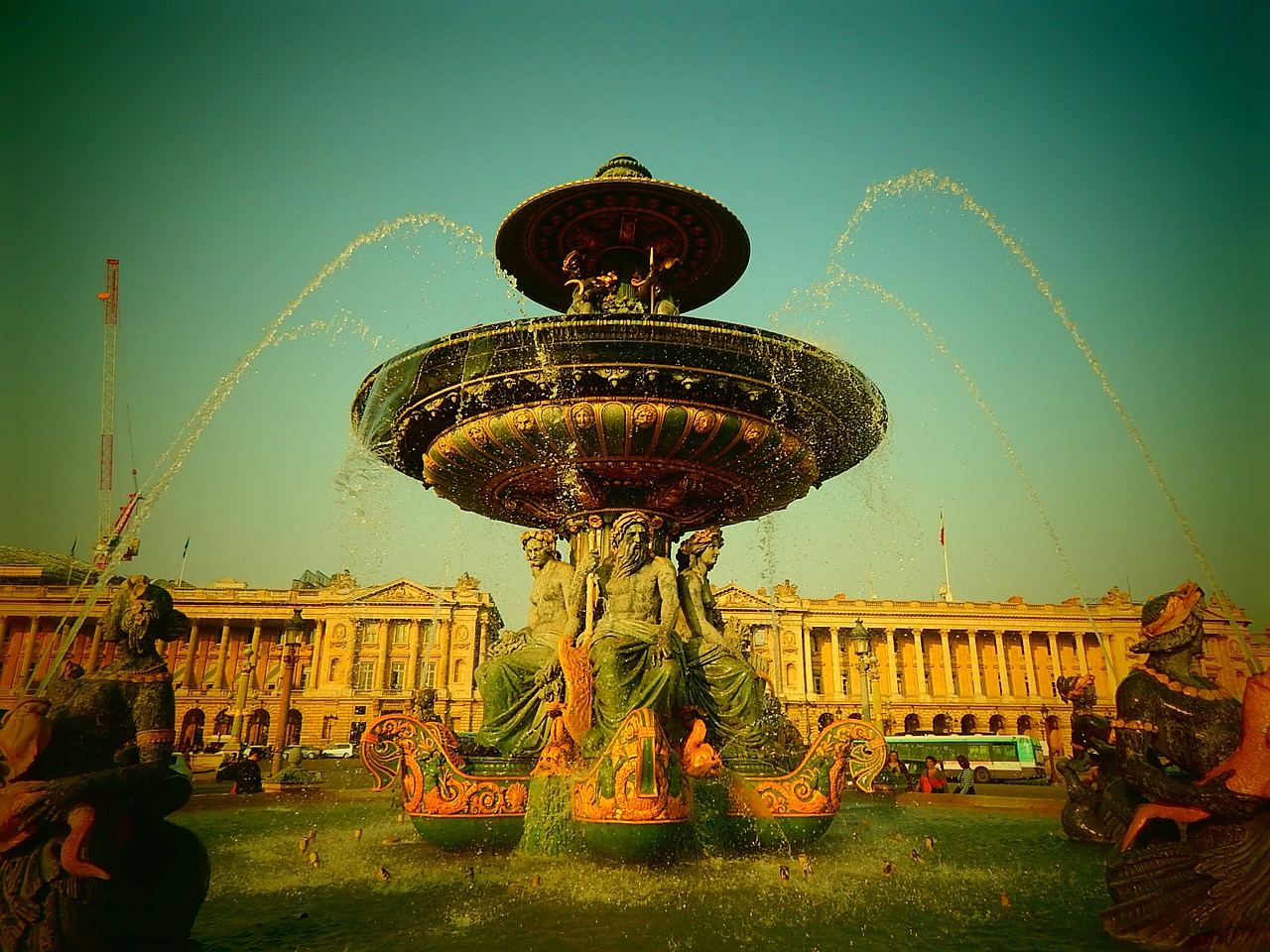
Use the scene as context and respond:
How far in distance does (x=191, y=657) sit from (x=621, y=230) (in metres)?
73.5

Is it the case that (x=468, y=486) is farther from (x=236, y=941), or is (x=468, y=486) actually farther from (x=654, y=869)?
(x=236, y=941)

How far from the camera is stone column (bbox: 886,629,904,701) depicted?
6906 cm

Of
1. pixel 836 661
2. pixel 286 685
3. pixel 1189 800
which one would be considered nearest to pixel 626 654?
pixel 1189 800

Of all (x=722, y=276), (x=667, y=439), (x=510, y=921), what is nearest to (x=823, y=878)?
(x=510, y=921)

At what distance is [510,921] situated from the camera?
13.9 ft

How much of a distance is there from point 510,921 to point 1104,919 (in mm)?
2840

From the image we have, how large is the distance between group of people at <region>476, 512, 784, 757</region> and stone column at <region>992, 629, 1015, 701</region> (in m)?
71.8

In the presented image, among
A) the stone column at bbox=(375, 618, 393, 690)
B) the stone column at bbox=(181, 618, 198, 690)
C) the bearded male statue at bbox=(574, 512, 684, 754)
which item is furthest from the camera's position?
the stone column at bbox=(375, 618, 393, 690)

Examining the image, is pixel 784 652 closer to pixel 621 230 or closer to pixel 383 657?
pixel 383 657

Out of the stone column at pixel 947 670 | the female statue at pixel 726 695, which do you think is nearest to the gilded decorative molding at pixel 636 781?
the female statue at pixel 726 695

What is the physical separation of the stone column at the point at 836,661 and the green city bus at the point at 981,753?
34.8 meters

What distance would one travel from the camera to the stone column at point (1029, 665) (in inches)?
2810

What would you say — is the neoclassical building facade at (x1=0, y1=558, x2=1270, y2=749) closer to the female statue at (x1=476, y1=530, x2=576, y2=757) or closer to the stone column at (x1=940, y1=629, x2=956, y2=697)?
the stone column at (x1=940, y1=629, x2=956, y2=697)

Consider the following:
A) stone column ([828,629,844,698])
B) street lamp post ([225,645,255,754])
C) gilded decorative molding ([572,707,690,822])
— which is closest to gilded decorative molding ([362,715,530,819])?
gilded decorative molding ([572,707,690,822])
